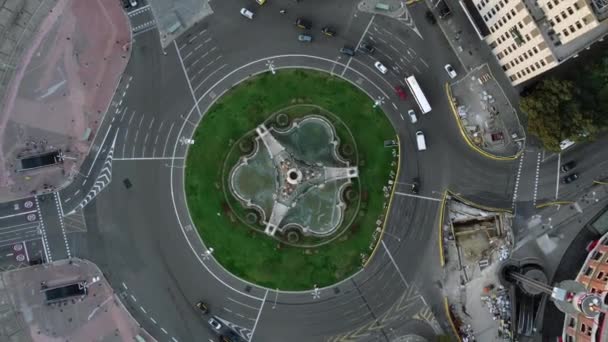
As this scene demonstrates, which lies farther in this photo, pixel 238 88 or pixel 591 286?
pixel 238 88

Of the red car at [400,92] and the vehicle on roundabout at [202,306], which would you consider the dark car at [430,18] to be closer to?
the red car at [400,92]

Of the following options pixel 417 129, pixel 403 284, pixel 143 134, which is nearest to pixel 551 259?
pixel 403 284

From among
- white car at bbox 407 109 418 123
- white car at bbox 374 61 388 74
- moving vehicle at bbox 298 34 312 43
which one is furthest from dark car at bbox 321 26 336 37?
white car at bbox 407 109 418 123

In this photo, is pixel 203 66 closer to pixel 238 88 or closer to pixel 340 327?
pixel 238 88

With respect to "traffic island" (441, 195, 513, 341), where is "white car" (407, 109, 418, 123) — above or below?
above

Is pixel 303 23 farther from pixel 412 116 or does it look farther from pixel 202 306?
pixel 202 306

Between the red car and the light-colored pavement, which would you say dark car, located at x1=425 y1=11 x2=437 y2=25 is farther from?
the light-colored pavement
